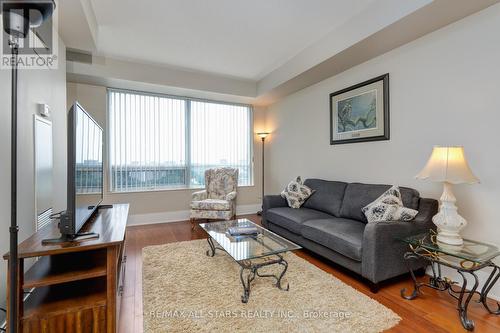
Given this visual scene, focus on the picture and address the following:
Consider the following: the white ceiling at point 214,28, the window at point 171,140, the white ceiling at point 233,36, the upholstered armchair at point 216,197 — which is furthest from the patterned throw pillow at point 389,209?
the window at point 171,140

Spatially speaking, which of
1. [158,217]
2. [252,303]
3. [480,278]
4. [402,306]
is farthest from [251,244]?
[158,217]

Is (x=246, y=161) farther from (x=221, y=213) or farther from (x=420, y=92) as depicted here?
(x=420, y=92)

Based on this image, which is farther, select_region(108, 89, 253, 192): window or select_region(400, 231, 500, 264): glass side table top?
select_region(108, 89, 253, 192): window

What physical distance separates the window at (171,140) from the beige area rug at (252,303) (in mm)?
2183

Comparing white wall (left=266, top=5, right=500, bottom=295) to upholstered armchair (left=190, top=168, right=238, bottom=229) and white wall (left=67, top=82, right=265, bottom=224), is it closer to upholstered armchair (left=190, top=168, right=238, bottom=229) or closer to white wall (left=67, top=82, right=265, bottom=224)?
upholstered armchair (left=190, top=168, right=238, bottom=229)

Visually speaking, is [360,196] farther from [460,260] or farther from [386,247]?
[460,260]

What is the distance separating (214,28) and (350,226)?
2.70 meters

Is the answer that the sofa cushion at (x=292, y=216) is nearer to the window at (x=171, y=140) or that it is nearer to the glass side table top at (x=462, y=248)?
the glass side table top at (x=462, y=248)

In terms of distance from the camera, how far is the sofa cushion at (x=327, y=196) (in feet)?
10.1

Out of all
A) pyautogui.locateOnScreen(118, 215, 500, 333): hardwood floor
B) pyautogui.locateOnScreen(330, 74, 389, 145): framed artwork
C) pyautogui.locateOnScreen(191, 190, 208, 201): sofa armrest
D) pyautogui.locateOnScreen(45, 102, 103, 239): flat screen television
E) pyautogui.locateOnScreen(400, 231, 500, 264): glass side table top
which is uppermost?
pyautogui.locateOnScreen(330, 74, 389, 145): framed artwork

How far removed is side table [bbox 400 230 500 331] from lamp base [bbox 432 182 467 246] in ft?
0.18

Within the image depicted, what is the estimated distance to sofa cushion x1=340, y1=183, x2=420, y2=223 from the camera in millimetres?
2420

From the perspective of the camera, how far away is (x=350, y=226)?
8.14 ft

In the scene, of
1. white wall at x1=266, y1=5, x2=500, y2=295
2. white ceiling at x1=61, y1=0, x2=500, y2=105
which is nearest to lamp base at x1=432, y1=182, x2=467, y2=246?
white wall at x1=266, y1=5, x2=500, y2=295
